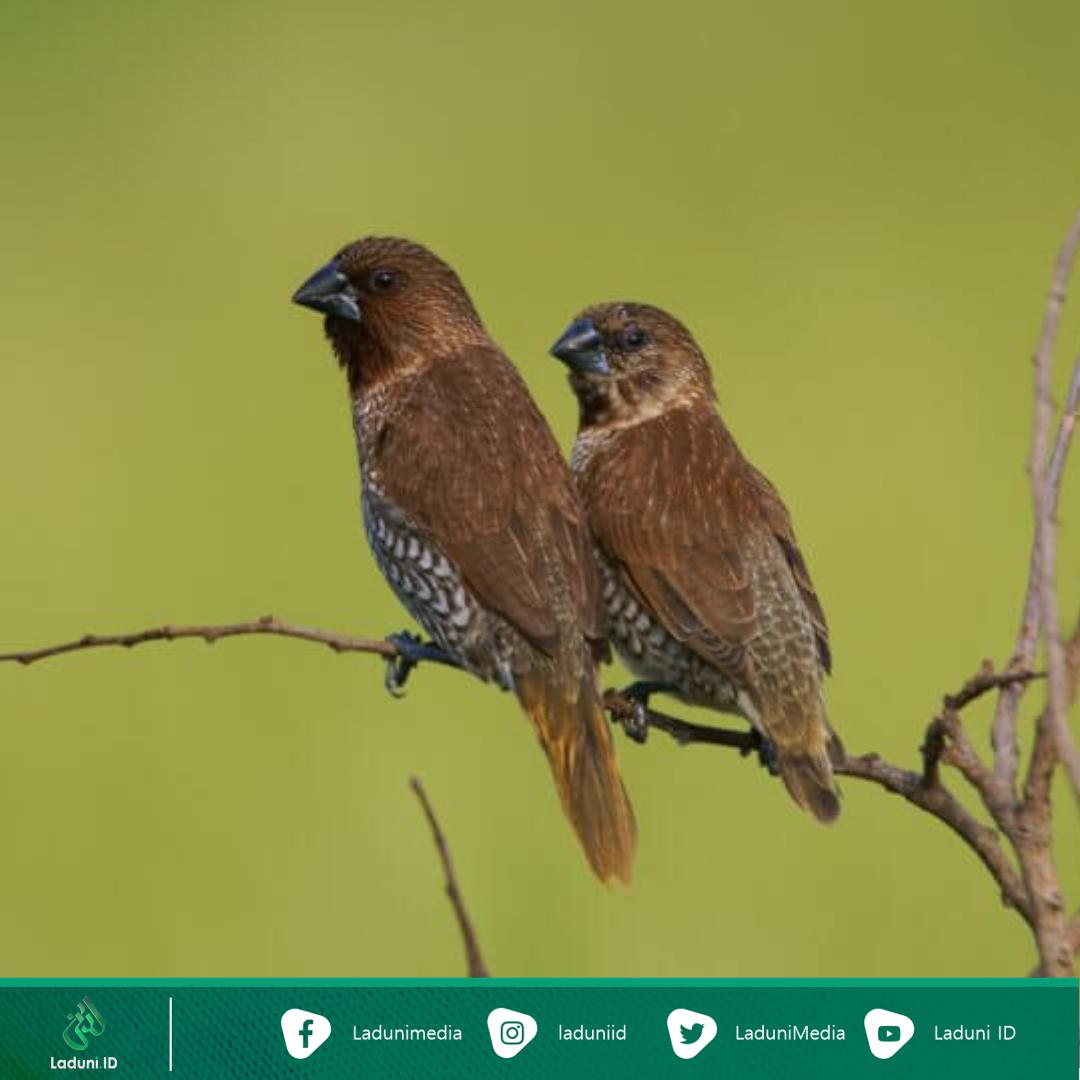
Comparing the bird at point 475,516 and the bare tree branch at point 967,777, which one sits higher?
the bird at point 475,516

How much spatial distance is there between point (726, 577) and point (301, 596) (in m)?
3.47

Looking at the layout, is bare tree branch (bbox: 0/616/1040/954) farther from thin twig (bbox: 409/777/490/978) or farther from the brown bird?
the brown bird

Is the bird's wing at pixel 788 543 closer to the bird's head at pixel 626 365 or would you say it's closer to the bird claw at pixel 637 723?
the bird's head at pixel 626 365

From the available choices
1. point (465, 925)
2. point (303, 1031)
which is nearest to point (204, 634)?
point (303, 1031)

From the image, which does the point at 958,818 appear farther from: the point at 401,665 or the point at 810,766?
the point at 401,665

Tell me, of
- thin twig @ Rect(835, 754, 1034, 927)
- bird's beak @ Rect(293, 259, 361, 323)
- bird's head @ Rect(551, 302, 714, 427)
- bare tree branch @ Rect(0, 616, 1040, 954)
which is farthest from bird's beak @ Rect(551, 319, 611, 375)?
thin twig @ Rect(835, 754, 1034, 927)

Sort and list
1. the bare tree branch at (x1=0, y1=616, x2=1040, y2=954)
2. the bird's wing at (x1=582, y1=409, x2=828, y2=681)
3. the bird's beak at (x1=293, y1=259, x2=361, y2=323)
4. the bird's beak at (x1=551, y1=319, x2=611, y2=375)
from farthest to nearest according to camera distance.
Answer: the bird's beak at (x1=551, y1=319, x2=611, y2=375), the bird's beak at (x1=293, y1=259, x2=361, y2=323), the bird's wing at (x1=582, y1=409, x2=828, y2=681), the bare tree branch at (x1=0, y1=616, x2=1040, y2=954)

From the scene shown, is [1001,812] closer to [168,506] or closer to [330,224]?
[168,506]

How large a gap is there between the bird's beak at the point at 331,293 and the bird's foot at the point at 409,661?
0.63m

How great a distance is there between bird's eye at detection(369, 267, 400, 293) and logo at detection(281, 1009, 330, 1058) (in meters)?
2.14

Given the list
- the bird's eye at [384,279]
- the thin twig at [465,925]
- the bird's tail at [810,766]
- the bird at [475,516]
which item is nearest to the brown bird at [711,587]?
the bird's tail at [810,766]

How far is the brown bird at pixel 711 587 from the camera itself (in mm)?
4238

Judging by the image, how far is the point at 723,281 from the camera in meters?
9.55

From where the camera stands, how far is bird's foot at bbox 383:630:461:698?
4.27 metres
